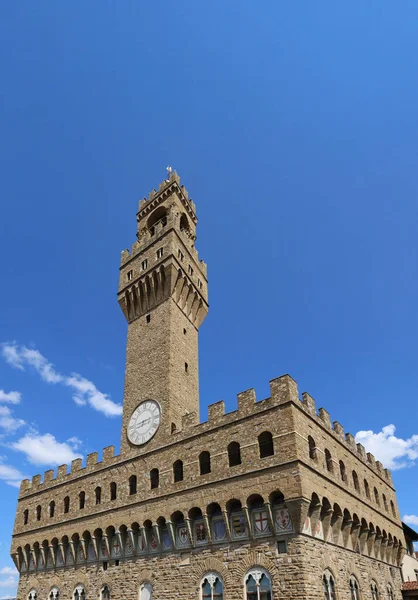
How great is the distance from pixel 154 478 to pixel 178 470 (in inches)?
75.6

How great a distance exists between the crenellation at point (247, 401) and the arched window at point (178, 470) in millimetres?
4947

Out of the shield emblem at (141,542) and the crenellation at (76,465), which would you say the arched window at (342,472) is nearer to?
the shield emblem at (141,542)

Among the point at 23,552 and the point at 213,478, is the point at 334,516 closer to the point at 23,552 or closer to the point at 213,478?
the point at 213,478

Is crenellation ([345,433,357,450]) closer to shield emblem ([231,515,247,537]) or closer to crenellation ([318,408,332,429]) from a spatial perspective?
crenellation ([318,408,332,429])

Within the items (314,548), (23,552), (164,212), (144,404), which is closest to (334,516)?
(314,548)

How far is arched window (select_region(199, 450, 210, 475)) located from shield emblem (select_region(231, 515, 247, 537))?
9.37ft

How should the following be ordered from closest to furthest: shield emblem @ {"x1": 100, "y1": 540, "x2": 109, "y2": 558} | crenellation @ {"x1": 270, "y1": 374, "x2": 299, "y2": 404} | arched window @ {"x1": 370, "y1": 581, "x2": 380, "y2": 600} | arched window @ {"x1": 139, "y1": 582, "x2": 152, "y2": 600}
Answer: crenellation @ {"x1": 270, "y1": 374, "x2": 299, "y2": 404} → arched window @ {"x1": 139, "y1": 582, "x2": 152, "y2": 600} → arched window @ {"x1": 370, "y1": 581, "x2": 380, "y2": 600} → shield emblem @ {"x1": 100, "y1": 540, "x2": 109, "y2": 558}

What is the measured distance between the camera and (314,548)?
21125 millimetres

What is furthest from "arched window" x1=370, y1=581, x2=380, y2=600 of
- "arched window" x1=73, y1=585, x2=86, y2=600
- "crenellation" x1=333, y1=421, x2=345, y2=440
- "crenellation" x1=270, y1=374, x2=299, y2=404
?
"arched window" x1=73, y1=585, x2=86, y2=600

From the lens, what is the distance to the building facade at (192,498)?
21406 mm

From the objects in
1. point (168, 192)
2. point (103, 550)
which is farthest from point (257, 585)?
point (168, 192)

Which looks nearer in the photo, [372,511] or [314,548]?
[314,548]

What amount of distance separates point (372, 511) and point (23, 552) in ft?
78.7

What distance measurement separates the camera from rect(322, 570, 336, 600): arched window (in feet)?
69.3
